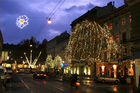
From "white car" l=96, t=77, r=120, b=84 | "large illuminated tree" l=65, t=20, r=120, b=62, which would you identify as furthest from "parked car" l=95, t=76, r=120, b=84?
"large illuminated tree" l=65, t=20, r=120, b=62

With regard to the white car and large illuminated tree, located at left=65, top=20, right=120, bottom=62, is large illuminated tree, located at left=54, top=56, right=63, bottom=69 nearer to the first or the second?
large illuminated tree, located at left=65, top=20, right=120, bottom=62

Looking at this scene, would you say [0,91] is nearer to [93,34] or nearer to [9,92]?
[9,92]

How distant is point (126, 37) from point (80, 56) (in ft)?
31.5

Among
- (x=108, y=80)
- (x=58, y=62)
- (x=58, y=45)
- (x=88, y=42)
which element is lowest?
(x=108, y=80)

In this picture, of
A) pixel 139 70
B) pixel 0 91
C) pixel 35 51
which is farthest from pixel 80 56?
pixel 35 51

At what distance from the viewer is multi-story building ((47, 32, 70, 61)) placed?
70.0m

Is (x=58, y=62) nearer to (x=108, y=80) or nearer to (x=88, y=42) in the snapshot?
(x=88, y=42)

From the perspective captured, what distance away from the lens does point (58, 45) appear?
75.8 meters

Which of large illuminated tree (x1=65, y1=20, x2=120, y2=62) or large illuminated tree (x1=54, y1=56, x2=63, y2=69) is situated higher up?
large illuminated tree (x1=65, y1=20, x2=120, y2=62)

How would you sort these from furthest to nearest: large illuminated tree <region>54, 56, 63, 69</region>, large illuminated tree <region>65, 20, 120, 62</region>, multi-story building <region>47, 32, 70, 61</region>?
multi-story building <region>47, 32, 70, 61</region>
large illuminated tree <region>54, 56, 63, 69</region>
large illuminated tree <region>65, 20, 120, 62</region>

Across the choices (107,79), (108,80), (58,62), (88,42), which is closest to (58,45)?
(58,62)

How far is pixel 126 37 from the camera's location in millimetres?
39594

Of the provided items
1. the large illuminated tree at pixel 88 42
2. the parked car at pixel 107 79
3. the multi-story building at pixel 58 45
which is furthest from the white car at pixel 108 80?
the multi-story building at pixel 58 45

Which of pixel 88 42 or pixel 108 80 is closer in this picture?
pixel 108 80
